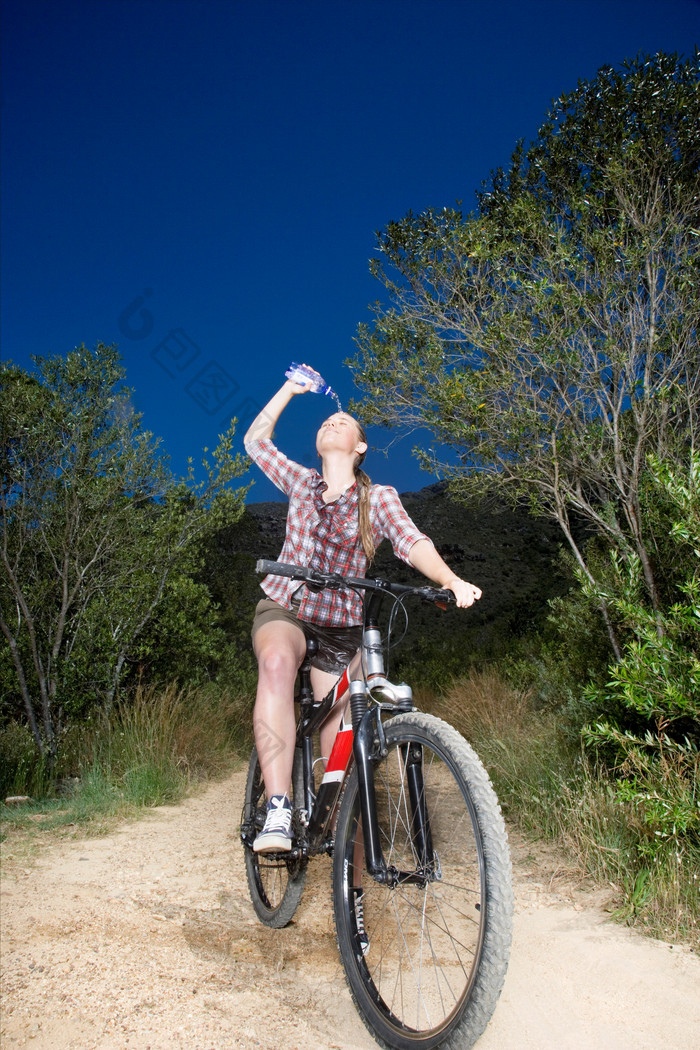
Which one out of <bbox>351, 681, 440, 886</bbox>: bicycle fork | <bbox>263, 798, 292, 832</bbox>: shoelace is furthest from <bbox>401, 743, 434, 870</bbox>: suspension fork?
<bbox>263, 798, 292, 832</bbox>: shoelace

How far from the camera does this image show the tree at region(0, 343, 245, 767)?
6.36 meters

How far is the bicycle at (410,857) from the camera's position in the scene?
1.83 meters

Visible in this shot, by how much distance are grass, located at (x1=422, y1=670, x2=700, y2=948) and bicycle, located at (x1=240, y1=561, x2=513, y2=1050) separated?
1079mm

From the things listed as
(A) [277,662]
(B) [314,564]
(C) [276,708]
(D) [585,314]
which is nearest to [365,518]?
(B) [314,564]

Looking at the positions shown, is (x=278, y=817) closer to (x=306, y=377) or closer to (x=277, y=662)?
(x=277, y=662)

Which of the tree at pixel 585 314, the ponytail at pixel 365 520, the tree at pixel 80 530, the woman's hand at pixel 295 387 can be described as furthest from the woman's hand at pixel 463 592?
the tree at pixel 80 530

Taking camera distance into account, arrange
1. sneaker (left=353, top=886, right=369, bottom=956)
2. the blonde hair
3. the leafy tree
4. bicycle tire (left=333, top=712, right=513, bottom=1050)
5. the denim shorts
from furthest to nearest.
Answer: the leafy tree → the blonde hair → the denim shorts → sneaker (left=353, top=886, right=369, bottom=956) → bicycle tire (left=333, top=712, right=513, bottom=1050)

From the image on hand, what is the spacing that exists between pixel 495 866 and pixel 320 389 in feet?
6.66

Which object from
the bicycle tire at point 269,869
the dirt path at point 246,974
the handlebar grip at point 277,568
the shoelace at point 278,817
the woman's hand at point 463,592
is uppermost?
the handlebar grip at point 277,568

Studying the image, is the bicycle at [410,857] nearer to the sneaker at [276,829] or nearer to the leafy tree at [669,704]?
the sneaker at [276,829]

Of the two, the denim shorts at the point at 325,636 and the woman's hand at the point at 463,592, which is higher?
the woman's hand at the point at 463,592

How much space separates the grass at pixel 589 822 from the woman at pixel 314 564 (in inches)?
56.9

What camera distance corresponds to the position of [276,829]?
96.7 inches

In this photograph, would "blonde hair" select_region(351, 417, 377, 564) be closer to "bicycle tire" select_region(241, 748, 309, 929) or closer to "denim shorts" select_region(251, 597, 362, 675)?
"denim shorts" select_region(251, 597, 362, 675)
